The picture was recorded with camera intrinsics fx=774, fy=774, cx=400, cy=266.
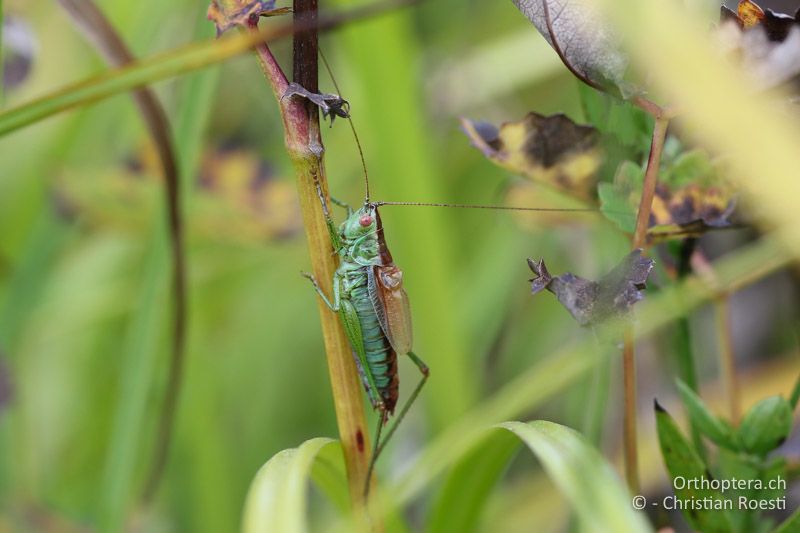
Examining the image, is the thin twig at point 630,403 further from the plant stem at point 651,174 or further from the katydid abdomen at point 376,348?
the katydid abdomen at point 376,348

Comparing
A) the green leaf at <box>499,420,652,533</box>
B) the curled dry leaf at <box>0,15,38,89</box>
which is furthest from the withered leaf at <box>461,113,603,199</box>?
the curled dry leaf at <box>0,15,38,89</box>

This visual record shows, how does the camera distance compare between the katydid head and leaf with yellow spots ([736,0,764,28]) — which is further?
the katydid head

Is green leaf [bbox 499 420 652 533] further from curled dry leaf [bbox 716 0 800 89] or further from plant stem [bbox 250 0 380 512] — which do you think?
curled dry leaf [bbox 716 0 800 89]

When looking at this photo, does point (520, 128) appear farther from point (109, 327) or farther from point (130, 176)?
point (109, 327)

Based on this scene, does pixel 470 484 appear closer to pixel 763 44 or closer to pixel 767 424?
pixel 767 424

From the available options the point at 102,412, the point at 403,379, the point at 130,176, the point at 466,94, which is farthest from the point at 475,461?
the point at 466,94

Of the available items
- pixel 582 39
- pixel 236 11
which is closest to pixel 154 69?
pixel 236 11
